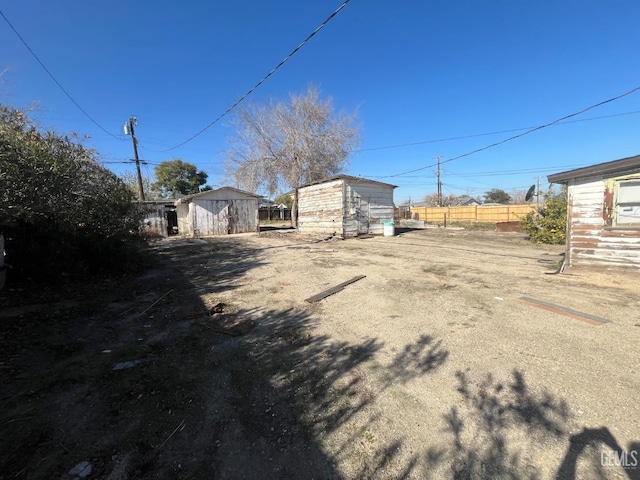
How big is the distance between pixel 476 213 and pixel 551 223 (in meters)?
16.8

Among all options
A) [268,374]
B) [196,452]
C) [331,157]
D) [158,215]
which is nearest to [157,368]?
[268,374]

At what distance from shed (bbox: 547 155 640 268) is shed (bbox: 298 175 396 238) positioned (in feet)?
32.0

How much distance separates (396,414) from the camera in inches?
91.8

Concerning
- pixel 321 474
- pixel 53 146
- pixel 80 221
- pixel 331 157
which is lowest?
pixel 321 474

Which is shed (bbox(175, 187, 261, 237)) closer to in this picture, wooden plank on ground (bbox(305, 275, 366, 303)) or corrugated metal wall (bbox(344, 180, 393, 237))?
corrugated metal wall (bbox(344, 180, 393, 237))

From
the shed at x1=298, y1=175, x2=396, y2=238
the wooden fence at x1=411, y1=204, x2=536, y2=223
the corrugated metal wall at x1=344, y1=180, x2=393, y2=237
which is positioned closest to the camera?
the shed at x1=298, y1=175, x2=396, y2=238

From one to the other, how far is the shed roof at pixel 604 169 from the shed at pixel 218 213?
18188 mm

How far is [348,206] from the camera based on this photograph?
15695 mm

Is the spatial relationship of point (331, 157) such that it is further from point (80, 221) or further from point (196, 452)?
point (196, 452)

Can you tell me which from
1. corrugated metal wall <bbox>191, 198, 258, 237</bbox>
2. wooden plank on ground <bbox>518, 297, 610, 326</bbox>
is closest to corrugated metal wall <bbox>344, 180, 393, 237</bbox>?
corrugated metal wall <bbox>191, 198, 258, 237</bbox>

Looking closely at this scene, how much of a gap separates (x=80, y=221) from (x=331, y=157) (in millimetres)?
19866

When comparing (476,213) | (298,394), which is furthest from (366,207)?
(476,213)

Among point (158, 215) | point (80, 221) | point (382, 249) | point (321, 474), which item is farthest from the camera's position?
point (158, 215)

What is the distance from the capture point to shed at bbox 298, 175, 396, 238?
15602mm
